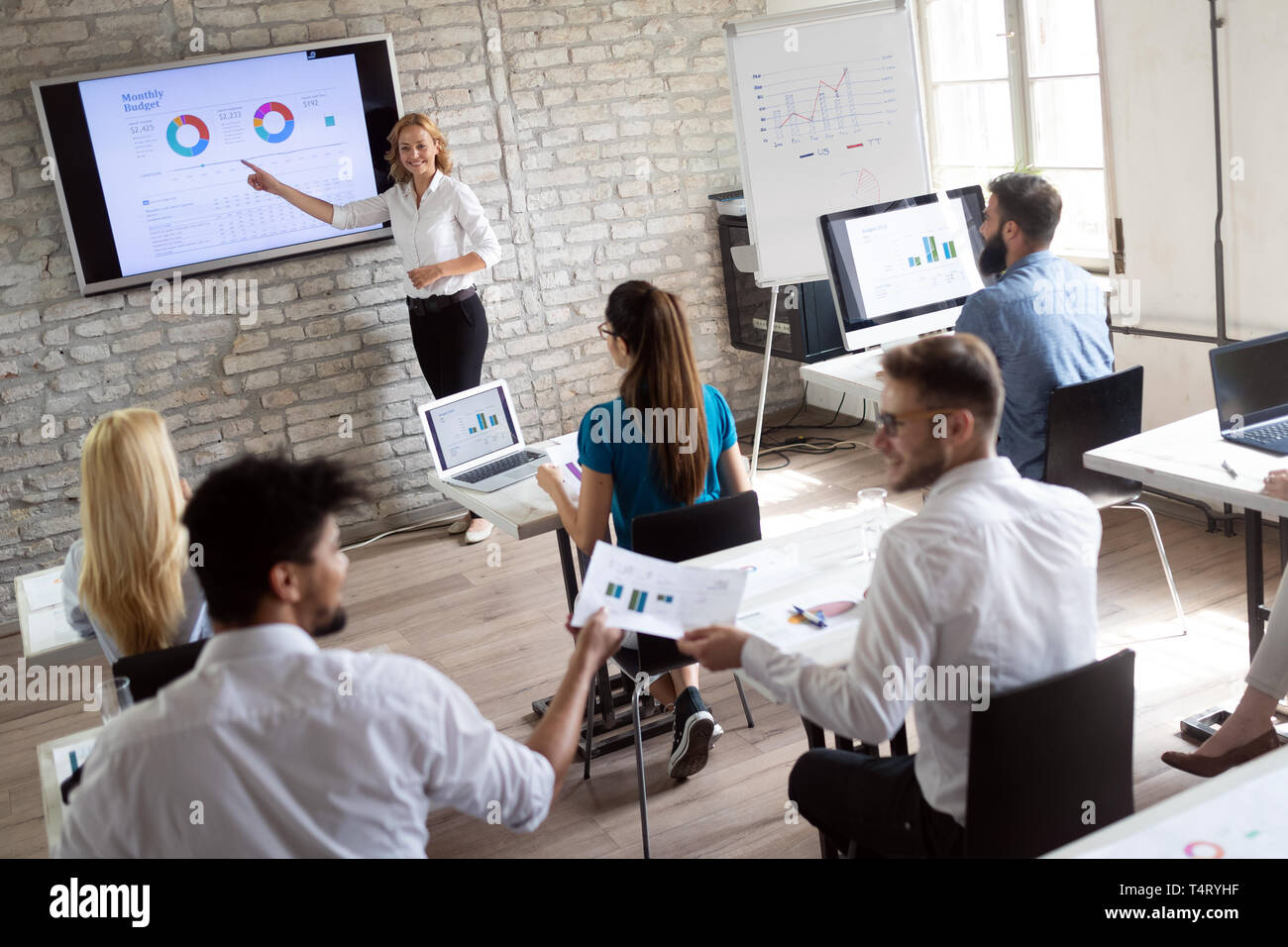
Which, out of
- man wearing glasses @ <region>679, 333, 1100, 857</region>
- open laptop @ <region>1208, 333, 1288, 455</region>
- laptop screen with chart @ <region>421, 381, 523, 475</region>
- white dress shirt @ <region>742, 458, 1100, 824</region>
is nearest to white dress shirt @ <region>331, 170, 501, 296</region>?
laptop screen with chart @ <region>421, 381, 523, 475</region>

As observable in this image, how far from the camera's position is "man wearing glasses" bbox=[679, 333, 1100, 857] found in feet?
5.80

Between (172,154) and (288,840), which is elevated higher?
(172,154)

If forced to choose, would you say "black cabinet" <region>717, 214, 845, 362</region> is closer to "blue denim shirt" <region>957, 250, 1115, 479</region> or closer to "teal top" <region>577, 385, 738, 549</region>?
"blue denim shirt" <region>957, 250, 1115, 479</region>

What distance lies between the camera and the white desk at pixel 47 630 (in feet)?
8.63

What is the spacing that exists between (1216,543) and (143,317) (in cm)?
424

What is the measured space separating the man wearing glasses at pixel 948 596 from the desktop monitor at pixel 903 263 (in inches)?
83.9

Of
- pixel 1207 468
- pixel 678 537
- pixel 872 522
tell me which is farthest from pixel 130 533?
pixel 1207 468

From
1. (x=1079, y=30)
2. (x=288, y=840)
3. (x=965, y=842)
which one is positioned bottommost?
(x=965, y=842)

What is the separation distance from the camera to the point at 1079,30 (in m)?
4.77

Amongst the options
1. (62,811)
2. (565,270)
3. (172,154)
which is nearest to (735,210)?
(565,270)

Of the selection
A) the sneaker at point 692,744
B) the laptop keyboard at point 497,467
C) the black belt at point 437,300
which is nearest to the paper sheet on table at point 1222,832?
the sneaker at point 692,744

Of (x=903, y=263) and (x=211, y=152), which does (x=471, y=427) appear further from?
(x=211, y=152)
